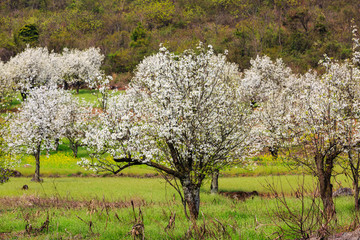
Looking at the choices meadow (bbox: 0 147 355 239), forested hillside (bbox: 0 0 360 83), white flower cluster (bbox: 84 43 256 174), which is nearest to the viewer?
meadow (bbox: 0 147 355 239)

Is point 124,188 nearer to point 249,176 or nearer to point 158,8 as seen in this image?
point 249,176

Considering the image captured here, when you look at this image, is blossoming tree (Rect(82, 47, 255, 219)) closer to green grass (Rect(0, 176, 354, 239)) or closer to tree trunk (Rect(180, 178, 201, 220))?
tree trunk (Rect(180, 178, 201, 220))

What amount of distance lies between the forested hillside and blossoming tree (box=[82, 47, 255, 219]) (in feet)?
203

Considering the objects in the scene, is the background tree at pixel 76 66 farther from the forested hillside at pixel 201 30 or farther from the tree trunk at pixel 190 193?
the tree trunk at pixel 190 193

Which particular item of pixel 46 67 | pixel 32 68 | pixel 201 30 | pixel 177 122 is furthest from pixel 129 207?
pixel 201 30

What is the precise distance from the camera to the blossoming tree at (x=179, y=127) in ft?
45.0

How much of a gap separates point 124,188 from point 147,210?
11888 millimetres

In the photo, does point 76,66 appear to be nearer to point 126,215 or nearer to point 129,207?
point 129,207

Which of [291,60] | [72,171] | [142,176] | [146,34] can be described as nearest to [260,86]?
[291,60]

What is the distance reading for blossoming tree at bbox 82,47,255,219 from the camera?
540 inches

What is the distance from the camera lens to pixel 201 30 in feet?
388

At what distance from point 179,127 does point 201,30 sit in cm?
11044

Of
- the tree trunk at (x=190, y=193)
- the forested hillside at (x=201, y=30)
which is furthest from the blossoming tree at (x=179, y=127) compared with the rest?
the forested hillside at (x=201, y=30)

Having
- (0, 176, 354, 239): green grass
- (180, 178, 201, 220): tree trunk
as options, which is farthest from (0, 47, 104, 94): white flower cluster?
(180, 178, 201, 220): tree trunk
